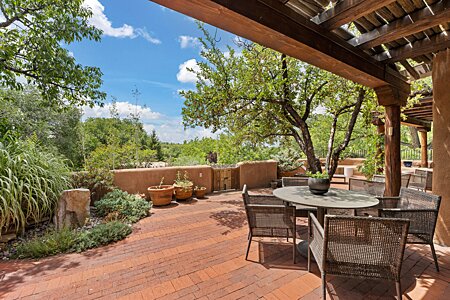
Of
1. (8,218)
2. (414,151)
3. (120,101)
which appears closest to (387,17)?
(8,218)

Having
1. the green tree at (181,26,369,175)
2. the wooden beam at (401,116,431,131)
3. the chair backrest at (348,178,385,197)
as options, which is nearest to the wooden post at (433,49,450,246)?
the chair backrest at (348,178,385,197)

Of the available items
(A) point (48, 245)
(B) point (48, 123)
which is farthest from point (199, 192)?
(B) point (48, 123)

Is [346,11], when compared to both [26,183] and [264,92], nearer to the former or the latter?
[264,92]

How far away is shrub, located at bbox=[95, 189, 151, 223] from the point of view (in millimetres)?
4207

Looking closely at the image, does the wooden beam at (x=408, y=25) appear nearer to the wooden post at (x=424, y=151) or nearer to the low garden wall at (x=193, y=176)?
the low garden wall at (x=193, y=176)

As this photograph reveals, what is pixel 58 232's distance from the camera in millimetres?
3258

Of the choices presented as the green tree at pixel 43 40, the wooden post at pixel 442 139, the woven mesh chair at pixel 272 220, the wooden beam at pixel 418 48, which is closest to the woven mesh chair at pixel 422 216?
→ the wooden post at pixel 442 139

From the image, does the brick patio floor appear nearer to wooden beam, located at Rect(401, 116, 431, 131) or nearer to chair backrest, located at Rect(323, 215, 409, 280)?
chair backrest, located at Rect(323, 215, 409, 280)

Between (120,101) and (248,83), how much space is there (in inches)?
275

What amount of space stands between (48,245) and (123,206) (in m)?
1.49

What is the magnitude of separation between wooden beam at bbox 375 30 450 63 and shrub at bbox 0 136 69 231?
5.88m

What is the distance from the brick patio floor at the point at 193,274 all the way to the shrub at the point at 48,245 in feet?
0.49

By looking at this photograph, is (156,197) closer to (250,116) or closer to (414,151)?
(250,116)

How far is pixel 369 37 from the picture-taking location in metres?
2.51
